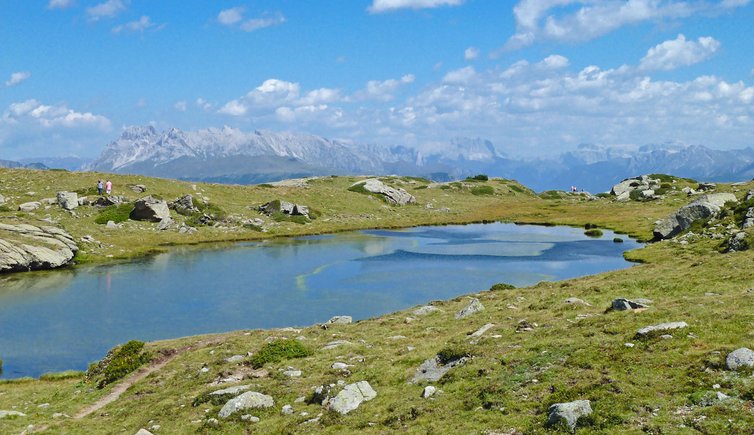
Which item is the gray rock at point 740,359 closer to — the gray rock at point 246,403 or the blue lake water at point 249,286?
the gray rock at point 246,403

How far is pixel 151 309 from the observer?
4712 centimetres

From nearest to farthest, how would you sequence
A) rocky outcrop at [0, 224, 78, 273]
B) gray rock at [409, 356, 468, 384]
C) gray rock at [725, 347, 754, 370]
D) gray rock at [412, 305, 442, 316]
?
gray rock at [725, 347, 754, 370]
gray rock at [409, 356, 468, 384]
gray rock at [412, 305, 442, 316]
rocky outcrop at [0, 224, 78, 273]

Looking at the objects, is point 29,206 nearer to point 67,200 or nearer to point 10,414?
point 67,200

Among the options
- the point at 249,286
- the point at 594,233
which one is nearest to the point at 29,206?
the point at 249,286

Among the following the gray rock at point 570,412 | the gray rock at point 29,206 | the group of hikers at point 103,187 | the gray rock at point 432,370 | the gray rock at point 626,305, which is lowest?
the gray rock at point 432,370

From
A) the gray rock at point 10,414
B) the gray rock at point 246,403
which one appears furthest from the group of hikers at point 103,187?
the gray rock at point 246,403

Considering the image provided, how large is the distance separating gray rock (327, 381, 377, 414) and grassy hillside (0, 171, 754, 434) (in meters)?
0.28

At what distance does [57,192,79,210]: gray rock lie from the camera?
88188 mm

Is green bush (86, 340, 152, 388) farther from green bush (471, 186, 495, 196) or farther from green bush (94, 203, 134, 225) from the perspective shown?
green bush (471, 186, 495, 196)

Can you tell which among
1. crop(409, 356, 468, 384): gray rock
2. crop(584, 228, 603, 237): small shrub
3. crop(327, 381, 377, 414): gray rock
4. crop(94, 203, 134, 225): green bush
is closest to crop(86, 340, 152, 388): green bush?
crop(327, 381, 377, 414): gray rock

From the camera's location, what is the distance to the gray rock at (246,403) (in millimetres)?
20297

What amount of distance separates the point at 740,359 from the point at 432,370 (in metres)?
10.3

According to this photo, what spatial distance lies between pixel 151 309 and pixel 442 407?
36449 mm

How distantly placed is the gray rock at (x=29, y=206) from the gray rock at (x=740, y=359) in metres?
94.3
